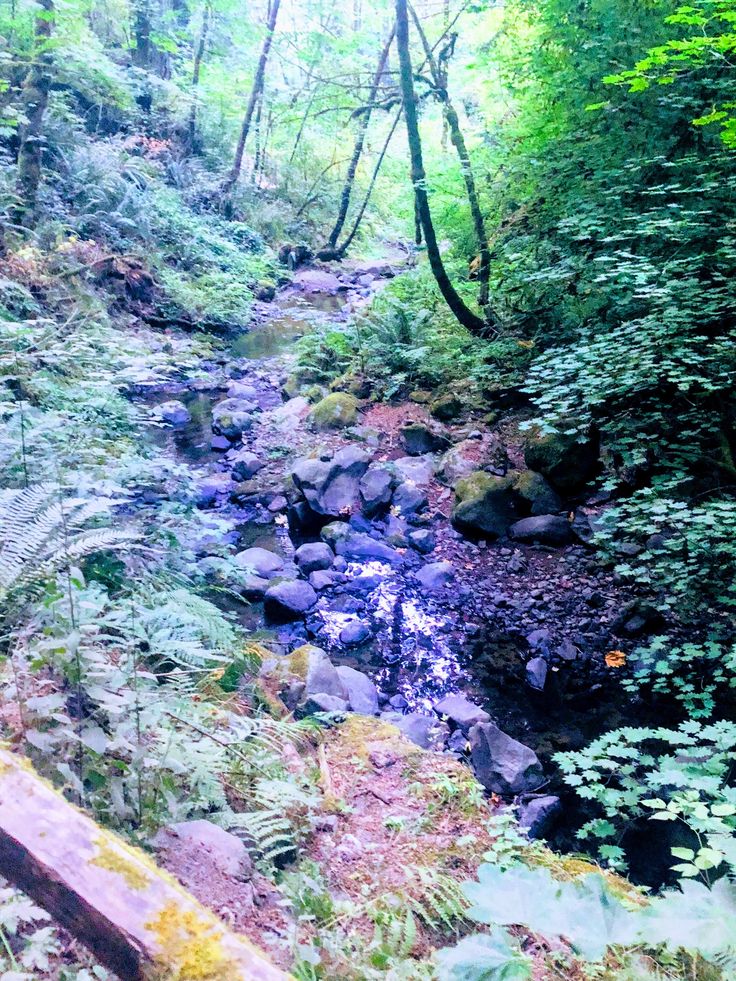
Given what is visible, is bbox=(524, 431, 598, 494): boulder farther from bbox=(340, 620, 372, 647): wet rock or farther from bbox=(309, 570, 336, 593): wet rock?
bbox=(340, 620, 372, 647): wet rock

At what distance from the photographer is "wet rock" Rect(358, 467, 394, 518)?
7160 mm

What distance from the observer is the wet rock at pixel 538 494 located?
6.66m

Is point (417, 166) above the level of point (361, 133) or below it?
below

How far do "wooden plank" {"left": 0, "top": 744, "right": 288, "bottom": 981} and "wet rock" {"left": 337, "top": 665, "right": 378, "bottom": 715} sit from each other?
10.5 ft

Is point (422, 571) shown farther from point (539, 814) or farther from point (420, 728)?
point (539, 814)

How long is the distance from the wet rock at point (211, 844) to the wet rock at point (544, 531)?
4695 mm

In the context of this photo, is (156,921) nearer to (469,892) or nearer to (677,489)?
(469,892)

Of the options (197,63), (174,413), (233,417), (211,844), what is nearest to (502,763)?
(211,844)

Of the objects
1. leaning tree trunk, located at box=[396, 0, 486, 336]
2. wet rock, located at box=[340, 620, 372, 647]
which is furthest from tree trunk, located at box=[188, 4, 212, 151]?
wet rock, located at box=[340, 620, 372, 647]

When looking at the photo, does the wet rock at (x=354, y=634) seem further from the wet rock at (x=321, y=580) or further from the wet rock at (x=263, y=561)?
the wet rock at (x=263, y=561)

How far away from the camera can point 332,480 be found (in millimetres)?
7238

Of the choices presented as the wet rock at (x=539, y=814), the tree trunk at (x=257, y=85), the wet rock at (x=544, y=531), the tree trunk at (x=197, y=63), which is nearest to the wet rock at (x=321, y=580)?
the wet rock at (x=544, y=531)

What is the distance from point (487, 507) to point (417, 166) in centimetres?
473

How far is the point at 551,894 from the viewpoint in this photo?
0.95 m
